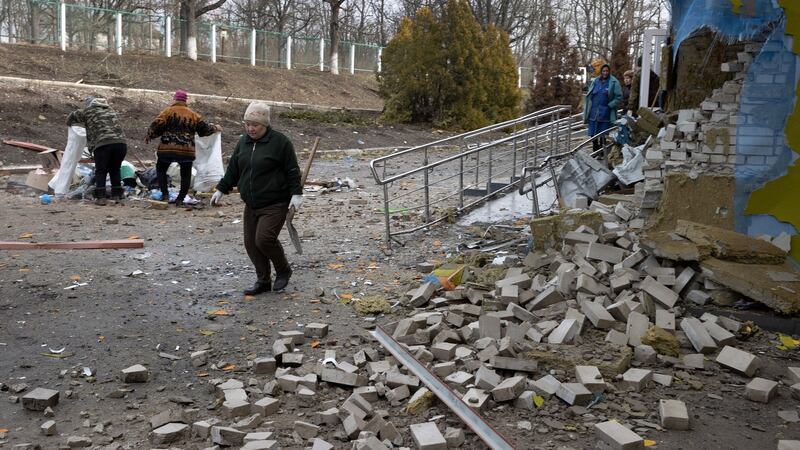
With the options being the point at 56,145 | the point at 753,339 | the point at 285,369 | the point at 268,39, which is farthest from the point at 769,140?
the point at 268,39

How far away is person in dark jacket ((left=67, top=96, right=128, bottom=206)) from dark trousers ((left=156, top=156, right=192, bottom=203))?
526 millimetres

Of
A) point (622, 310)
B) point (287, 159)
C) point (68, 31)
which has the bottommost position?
point (622, 310)

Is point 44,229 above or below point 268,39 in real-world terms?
below

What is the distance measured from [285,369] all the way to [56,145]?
10.9 metres

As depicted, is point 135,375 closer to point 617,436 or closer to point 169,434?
point 169,434

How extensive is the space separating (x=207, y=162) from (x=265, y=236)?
17.4 feet

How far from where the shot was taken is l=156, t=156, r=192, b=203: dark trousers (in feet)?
33.5

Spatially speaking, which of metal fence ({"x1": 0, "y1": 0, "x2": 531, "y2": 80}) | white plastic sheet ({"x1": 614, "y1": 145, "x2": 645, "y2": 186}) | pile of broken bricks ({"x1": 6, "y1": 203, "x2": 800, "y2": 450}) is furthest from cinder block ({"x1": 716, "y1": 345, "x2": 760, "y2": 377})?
metal fence ({"x1": 0, "y1": 0, "x2": 531, "y2": 80})

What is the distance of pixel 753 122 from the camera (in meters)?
6.12

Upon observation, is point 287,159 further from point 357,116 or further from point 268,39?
point 268,39

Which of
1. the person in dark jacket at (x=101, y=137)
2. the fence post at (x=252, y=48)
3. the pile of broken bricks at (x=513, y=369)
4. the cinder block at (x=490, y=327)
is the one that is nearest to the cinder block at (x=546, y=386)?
the pile of broken bricks at (x=513, y=369)

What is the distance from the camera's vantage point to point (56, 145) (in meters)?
13.7

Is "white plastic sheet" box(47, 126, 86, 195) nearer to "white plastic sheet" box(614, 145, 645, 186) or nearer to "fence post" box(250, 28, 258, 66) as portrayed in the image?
"white plastic sheet" box(614, 145, 645, 186)

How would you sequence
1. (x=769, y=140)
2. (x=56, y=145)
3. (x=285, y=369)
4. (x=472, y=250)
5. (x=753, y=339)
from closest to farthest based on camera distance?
(x=285, y=369) → (x=753, y=339) → (x=769, y=140) → (x=472, y=250) → (x=56, y=145)
